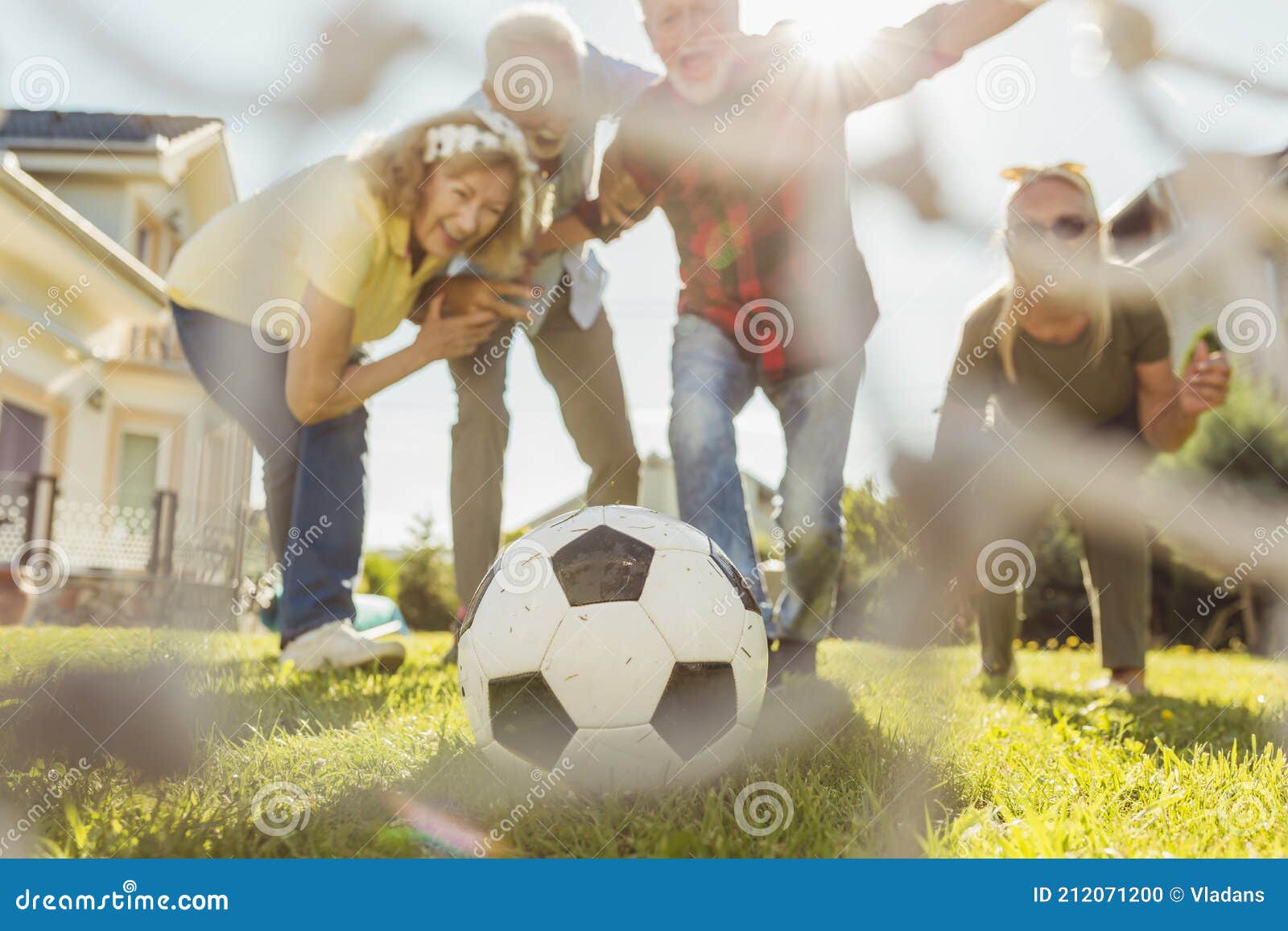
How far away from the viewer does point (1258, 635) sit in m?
7.67

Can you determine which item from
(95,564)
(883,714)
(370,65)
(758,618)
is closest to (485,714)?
(758,618)

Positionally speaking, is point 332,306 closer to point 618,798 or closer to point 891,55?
point 618,798

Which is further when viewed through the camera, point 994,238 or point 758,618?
point 994,238

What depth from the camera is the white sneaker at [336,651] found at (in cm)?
280

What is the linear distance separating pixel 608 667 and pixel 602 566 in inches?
8.1

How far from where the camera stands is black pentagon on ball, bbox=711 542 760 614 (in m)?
1.77

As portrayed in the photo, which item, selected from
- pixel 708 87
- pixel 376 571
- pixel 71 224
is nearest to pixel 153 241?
pixel 71 224

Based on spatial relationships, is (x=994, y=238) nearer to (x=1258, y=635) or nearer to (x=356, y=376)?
(x=356, y=376)

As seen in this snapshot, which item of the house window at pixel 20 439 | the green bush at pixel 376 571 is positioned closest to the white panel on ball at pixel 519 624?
the house window at pixel 20 439

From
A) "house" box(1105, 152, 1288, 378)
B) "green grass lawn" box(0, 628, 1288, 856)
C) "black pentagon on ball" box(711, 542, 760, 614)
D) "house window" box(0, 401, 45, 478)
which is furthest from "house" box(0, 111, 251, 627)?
"house" box(1105, 152, 1288, 378)

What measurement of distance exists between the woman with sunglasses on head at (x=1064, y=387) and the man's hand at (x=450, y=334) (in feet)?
5.72

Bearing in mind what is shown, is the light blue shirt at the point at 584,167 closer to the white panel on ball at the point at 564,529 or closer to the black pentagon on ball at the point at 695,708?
the white panel on ball at the point at 564,529

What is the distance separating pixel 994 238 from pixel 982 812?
2605 millimetres

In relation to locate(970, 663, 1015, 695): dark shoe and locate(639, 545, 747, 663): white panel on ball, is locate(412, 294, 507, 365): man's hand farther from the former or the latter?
locate(970, 663, 1015, 695): dark shoe
